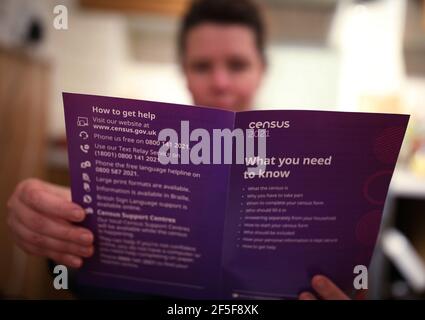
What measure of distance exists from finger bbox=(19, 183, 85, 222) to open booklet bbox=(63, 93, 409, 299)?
14mm

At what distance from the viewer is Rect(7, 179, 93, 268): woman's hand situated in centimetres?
45

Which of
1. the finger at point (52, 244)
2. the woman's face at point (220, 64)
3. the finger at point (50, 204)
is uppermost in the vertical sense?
the woman's face at point (220, 64)

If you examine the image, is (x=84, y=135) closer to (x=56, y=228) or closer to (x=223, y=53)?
(x=56, y=228)

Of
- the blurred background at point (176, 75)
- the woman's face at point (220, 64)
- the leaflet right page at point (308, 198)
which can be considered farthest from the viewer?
the blurred background at point (176, 75)

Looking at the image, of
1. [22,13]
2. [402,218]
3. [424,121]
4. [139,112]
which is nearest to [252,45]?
[139,112]

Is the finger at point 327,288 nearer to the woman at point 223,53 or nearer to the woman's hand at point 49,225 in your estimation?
the woman's hand at point 49,225

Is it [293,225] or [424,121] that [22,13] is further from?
[424,121]

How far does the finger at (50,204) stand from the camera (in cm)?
45

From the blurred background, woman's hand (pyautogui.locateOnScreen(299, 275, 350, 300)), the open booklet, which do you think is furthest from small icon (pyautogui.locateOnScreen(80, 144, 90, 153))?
the blurred background

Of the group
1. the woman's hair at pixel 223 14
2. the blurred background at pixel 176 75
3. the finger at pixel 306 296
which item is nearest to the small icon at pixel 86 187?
the finger at pixel 306 296

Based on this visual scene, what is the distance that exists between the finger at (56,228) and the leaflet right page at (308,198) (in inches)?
7.1

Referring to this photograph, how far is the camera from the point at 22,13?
4.60 feet

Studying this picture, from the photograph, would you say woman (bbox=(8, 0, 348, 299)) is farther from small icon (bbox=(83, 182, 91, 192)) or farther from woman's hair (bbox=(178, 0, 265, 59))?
small icon (bbox=(83, 182, 91, 192))

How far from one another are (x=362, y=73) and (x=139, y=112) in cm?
176
